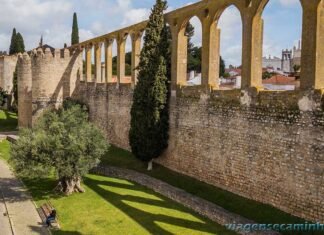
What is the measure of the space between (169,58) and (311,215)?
9508 millimetres

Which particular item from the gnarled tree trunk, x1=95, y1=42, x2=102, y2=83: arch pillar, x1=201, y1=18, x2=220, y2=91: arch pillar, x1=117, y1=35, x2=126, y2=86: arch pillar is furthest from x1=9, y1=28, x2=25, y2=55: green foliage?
x1=201, y1=18, x2=220, y2=91: arch pillar

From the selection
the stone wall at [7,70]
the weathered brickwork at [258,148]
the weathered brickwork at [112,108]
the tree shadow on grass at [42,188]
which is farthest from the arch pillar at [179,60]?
the stone wall at [7,70]

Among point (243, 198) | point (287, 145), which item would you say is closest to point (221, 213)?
point (243, 198)

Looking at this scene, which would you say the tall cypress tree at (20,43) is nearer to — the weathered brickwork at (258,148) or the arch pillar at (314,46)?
the weathered brickwork at (258,148)

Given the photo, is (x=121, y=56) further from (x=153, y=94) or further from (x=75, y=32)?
(x=75, y=32)

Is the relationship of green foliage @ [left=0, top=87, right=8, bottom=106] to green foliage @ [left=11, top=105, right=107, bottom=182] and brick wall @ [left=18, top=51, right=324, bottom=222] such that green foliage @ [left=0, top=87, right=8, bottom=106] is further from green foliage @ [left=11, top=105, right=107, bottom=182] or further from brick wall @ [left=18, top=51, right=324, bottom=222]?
brick wall @ [left=18, top=51, right=324, bottom=222]

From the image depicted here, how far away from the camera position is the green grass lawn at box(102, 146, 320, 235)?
12.2 metres

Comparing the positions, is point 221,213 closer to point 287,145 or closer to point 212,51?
point 287,145

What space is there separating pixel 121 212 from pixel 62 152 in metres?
3.50

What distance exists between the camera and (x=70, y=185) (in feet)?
53.8

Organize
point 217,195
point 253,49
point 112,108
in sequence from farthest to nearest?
point 112,108, point 217,195, point 253,49

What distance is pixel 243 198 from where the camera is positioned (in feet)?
45.6

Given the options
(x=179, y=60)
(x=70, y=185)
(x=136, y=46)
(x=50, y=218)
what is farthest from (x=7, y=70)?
Answer: (x=50, y=218)

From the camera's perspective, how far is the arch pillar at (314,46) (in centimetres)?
1145
